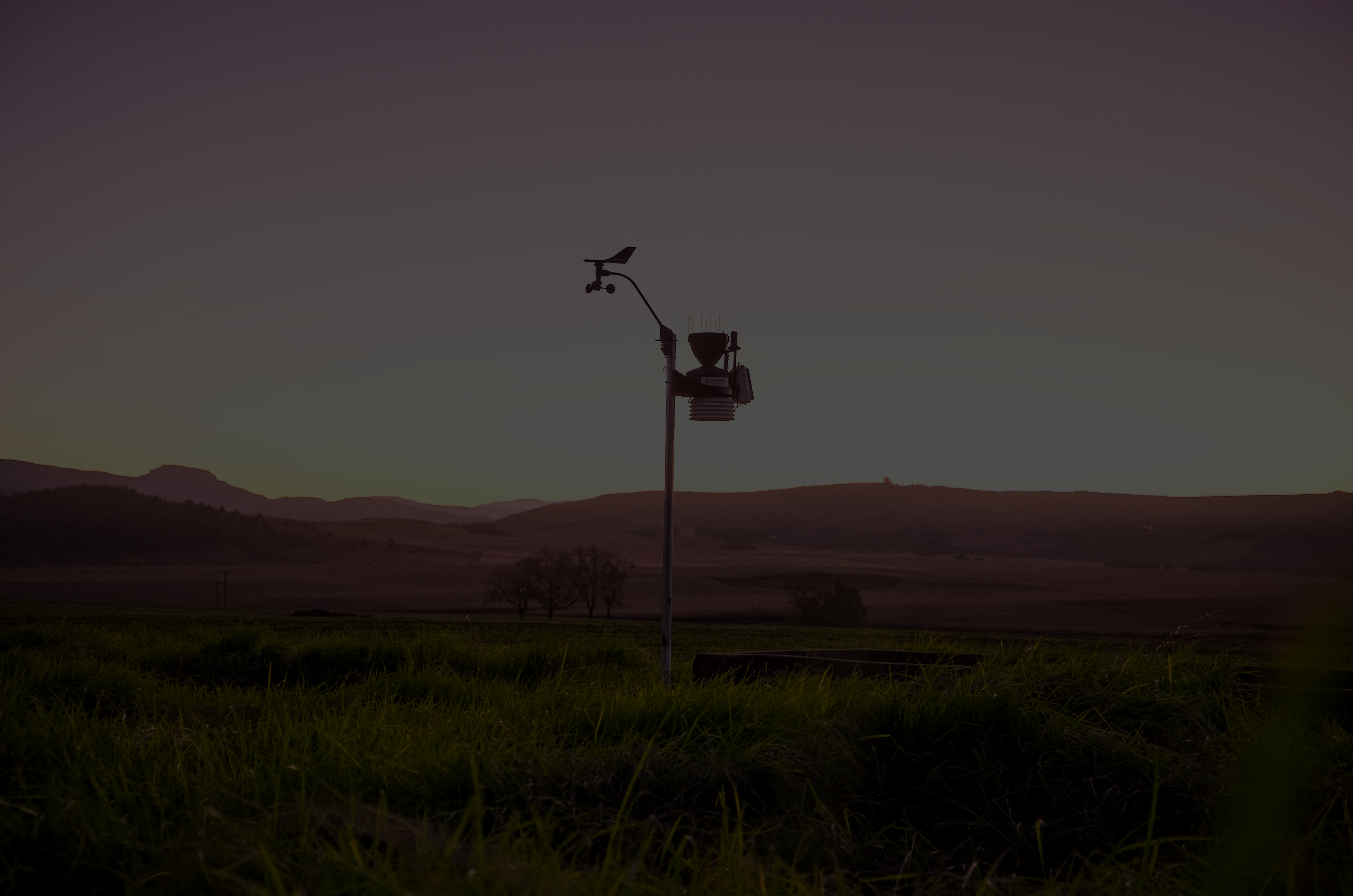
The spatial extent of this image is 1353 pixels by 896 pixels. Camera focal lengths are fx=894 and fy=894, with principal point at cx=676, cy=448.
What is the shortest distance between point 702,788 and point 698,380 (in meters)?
5.44

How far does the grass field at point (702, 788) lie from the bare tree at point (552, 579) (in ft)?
100

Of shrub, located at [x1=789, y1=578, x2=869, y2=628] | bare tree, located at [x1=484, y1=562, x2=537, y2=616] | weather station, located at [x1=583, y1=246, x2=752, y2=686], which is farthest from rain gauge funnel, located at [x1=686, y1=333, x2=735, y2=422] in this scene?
shrub, located at [x1=789, y1=578, x2=869, y2=628]

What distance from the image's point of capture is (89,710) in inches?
210

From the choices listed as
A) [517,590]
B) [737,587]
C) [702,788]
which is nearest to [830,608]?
[517,590]

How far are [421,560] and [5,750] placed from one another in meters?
75.6

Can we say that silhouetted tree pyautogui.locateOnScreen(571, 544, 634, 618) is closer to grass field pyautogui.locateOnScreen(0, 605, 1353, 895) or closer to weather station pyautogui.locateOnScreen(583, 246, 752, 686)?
weather station pyautogui.locateOnScreen(583, 246, 752, 686)

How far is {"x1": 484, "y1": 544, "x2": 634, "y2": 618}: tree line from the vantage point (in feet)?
117

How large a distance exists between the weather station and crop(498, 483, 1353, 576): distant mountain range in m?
88.4

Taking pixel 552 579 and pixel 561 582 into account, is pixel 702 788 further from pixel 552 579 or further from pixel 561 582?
pixel 561 582

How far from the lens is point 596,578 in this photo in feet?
120

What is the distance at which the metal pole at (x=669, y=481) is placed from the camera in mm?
7695

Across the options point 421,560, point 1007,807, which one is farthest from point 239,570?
point 1007,807

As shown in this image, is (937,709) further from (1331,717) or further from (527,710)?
(1331,717)

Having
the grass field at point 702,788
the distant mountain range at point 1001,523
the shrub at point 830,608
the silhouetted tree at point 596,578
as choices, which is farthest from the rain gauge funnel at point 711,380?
the distant mountain range at point 1001,523
